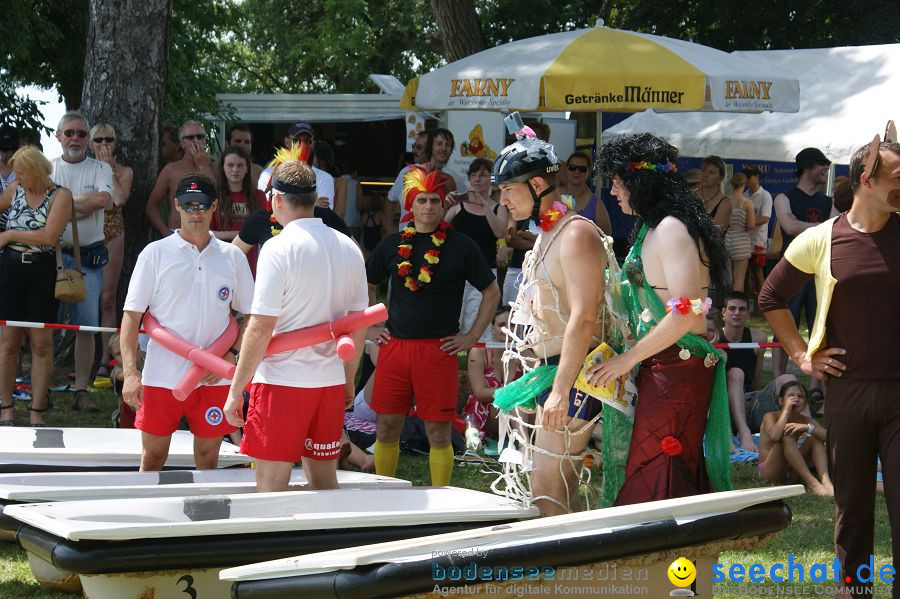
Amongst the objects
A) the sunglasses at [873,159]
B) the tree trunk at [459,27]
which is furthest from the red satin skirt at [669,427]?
the tree trunk at [459,27]

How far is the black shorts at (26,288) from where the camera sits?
29.1 feet

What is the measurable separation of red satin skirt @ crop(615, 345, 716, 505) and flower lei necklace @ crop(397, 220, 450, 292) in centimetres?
251

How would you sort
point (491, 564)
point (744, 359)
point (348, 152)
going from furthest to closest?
point (348, 152) < point (744, 359) < point (491, 564)

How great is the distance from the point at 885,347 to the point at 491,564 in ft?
6.02

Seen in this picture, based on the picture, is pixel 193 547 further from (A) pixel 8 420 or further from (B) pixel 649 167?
(A) pixel 8 420

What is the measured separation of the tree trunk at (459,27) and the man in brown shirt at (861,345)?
41.3ft

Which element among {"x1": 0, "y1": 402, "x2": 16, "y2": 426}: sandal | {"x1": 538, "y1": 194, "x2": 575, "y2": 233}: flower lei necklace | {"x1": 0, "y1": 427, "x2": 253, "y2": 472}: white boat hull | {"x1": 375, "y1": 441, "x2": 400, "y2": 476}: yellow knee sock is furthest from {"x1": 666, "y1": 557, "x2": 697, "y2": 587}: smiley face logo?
{"x1": 0, "y1": 402, "x2": 16, "y2": 426}: sandal

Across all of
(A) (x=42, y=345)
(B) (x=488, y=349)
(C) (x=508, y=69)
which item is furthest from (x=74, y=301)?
(C) (x=508, y=69)

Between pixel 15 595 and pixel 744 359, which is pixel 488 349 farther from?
pixel 15 595

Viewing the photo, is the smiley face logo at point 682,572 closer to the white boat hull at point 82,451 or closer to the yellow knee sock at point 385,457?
the yellow knee sock at point 385,457

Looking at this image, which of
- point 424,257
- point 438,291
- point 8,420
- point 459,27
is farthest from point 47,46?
point 438,291

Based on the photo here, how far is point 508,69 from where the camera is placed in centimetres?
1016

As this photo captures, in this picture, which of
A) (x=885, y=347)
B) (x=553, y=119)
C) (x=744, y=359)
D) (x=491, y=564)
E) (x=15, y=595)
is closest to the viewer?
(x=491, y=564)

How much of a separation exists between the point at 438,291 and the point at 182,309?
180 centimetres
